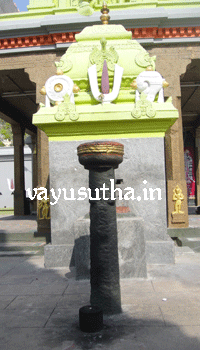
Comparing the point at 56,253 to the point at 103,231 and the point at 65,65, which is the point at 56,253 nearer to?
the point at 103,231

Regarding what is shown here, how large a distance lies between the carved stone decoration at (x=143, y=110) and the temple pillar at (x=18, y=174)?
11.6 metres

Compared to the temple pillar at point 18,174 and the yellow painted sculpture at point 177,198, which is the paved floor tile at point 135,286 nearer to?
the yellow painted sculpture at point 177,198

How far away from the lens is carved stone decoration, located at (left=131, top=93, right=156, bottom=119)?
5430mm

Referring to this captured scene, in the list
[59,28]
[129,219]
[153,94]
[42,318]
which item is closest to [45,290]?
[42,318]

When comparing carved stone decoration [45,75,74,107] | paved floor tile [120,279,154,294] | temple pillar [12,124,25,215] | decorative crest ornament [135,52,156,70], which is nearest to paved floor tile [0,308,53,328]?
paved floor tile [120,279,154,294]

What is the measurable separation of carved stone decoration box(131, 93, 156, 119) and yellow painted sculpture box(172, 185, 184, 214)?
351 cm

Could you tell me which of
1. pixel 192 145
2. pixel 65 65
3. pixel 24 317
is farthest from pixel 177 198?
pixel 192 145

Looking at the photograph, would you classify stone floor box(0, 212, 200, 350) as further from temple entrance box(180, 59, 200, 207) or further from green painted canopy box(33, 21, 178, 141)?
temple entrance box(180, 59, 200, 207)

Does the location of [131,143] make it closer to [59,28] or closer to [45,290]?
[45,290]

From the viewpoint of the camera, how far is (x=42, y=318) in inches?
131

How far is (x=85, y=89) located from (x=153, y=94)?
1404mm

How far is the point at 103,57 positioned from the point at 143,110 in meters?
1.46

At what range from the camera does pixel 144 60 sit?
20.0ft

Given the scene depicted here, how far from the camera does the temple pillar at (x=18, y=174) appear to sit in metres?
16.0
